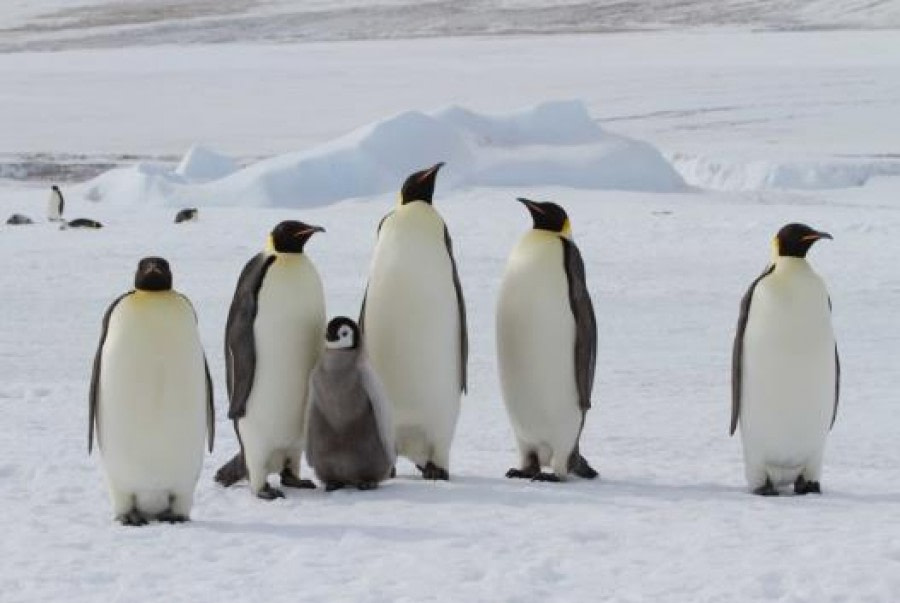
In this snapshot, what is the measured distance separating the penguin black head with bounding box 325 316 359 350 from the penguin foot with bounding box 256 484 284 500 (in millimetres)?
448

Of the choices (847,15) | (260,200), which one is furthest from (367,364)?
(847,15)

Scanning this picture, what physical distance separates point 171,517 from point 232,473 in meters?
0.58

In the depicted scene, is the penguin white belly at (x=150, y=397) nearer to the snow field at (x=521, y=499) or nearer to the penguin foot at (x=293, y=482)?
the snow field at (x=521, y=499)

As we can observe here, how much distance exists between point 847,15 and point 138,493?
162 ft

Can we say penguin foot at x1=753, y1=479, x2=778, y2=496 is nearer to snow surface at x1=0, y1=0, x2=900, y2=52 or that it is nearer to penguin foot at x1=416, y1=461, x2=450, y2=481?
penguin foot at x1=416, y1=461, x2=450, y2=481

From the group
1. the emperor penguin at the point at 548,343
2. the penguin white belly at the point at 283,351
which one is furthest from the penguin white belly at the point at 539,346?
the penguin white belly at the point at 283,351

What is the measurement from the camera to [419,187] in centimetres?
500

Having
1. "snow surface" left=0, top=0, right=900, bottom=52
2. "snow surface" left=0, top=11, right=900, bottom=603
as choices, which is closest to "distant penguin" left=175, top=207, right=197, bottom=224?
"snow surface" left=0, top=11, right=900, bottom=603

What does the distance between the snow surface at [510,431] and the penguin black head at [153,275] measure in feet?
2.04

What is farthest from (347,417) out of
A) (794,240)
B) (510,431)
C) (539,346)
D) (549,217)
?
(510,431)

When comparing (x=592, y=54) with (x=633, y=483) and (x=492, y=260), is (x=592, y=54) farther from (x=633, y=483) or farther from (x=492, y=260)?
(x=633, y=483)

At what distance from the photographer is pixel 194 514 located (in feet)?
14.4

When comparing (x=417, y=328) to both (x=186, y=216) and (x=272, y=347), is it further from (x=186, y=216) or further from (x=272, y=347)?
(x=186, y=216)

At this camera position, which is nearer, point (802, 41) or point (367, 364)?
point (367, 364)
